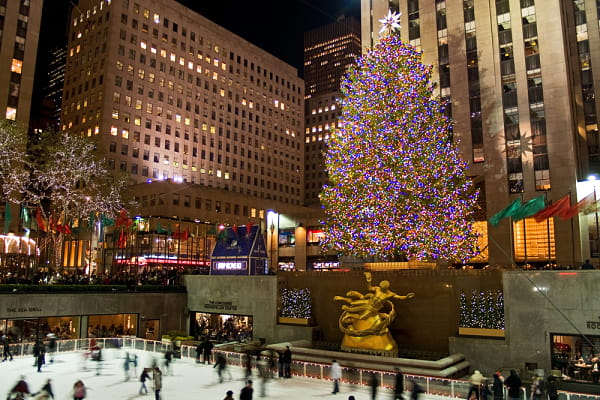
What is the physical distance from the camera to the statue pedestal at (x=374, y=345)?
24.9m

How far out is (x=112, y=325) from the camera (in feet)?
118

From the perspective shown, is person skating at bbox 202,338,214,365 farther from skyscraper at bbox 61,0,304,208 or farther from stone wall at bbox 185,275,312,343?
skyscraper at bbox 61,0,304,208

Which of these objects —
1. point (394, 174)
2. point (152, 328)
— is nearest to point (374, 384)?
point (394, 174)

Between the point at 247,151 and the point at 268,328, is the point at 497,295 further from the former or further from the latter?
the point at 247,151

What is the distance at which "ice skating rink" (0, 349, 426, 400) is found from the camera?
736 inches

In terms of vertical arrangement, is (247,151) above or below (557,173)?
above

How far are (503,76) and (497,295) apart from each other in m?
26.4

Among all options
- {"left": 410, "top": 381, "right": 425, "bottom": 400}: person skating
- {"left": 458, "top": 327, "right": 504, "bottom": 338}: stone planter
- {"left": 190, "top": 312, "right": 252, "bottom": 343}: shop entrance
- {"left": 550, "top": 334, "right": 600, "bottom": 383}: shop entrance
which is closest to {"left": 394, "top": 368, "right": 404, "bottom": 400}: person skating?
{"left": 410, "top": 381, "right": 425, "bottom": 400}: person skating

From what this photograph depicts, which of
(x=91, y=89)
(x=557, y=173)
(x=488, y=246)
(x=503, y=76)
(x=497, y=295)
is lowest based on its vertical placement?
(x=497, y=295)

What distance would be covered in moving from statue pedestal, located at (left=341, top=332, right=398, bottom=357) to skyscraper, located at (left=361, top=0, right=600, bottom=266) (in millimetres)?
18442

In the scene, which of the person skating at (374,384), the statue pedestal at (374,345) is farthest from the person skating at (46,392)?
the statue pedestal at (374,345)

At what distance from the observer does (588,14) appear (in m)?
46.8

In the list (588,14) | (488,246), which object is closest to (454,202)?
(488,246)

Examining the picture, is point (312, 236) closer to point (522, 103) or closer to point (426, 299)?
point (522, 103)
